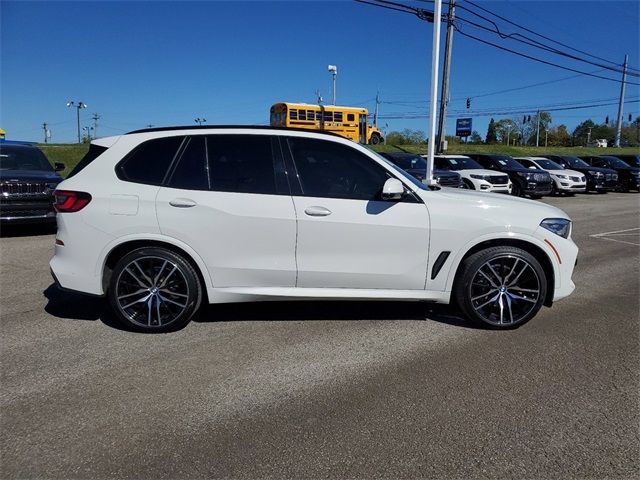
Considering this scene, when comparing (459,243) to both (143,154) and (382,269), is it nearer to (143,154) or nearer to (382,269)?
(382,269)

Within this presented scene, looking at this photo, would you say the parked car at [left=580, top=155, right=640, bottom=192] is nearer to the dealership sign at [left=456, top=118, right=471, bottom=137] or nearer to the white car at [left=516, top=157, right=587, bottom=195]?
the white car at [left=516, top=157, right=587, bottom=195]

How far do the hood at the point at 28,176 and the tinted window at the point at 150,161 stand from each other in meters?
5.75

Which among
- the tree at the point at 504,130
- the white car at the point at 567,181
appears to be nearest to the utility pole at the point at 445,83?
the white car at the point at 567,181

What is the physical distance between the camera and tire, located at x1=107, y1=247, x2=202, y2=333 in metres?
4.16

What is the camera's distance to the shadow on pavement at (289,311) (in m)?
4.66

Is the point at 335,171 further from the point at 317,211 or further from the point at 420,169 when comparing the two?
the point at 420,169

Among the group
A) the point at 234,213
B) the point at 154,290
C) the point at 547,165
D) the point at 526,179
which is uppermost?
the point at 547,165

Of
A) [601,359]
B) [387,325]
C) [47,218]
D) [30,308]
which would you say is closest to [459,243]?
[387,325]

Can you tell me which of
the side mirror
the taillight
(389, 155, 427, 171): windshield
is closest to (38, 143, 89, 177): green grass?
(389, 155, 427, 171): windshield

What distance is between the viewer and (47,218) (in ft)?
29.5

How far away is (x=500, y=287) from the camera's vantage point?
14.2 ft

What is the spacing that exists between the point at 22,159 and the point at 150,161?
296 inches

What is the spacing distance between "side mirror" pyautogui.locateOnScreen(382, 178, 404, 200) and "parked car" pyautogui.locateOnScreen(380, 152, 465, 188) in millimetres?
11103

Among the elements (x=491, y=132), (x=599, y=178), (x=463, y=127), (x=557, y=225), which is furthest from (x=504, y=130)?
(x=557, y=225)
